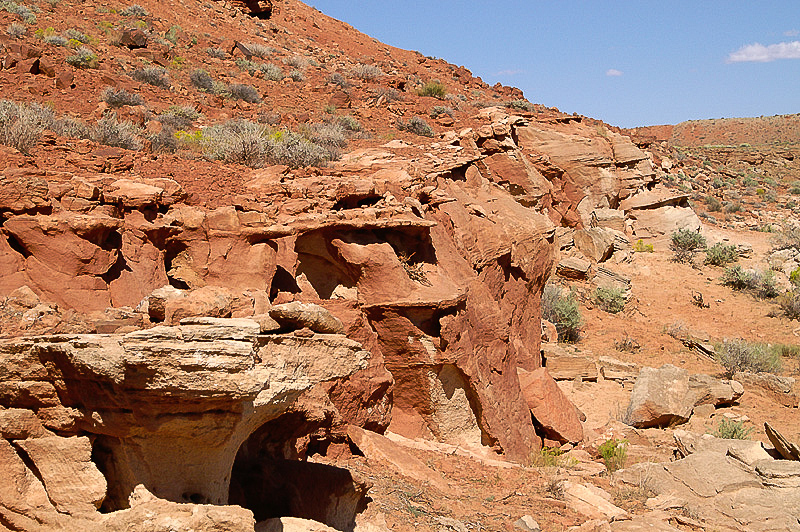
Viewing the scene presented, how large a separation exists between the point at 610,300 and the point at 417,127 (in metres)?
6.73

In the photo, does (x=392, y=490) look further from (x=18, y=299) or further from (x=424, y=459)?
(x=18, y=299)

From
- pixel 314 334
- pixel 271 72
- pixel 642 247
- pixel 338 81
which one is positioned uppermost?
pixel 271 72

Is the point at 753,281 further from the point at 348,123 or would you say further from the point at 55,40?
the point at 55,40

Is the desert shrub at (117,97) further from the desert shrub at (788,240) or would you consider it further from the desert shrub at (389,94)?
the desert shrub at (788,240)

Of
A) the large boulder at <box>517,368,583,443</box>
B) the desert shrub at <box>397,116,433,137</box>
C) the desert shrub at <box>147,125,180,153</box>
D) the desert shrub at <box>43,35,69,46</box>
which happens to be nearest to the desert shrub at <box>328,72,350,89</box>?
the desert shrub at <box>397,116,433,137</box>

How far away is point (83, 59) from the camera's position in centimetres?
1286

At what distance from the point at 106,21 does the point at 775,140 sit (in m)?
58.3

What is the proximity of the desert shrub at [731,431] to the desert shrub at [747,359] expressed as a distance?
9.66ft

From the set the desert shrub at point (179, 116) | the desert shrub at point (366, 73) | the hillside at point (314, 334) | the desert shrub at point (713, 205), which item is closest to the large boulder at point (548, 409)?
the hillside at point (314, 334)

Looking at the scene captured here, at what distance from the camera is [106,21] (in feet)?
57.1

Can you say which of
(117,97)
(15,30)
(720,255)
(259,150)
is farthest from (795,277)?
(15,30)

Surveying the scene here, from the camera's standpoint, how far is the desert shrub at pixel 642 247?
2033 cm

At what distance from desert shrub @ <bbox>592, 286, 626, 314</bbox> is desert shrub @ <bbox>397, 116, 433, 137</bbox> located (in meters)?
6.25

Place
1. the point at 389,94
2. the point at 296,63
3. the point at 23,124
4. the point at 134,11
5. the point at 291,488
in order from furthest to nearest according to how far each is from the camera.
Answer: the point at 296,63 < the point at 134,11 < the point at 389,94 < the point at 23,124 < the point at 291,488
